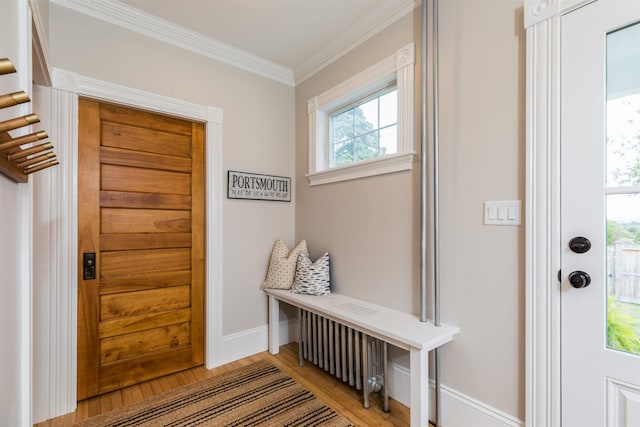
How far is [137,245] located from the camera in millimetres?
2150

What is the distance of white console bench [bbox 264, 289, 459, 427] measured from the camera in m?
1.53

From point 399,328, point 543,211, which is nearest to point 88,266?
point 399,328

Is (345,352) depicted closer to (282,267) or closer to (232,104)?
(282,267)

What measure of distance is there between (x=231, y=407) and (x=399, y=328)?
116 cm

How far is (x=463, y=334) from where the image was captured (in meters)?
1.65

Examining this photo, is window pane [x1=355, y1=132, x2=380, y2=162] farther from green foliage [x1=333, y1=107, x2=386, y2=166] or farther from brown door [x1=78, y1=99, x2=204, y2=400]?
brown door [x1=78, y1=99, x2=204, y2=400]

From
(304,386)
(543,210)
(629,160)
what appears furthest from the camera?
(304,386)

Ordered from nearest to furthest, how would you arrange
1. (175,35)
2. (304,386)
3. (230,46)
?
(304,386), (175,35), (230,46)

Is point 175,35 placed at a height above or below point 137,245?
above

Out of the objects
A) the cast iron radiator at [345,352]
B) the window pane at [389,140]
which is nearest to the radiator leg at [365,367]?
the cast iron radiator at [345,352]

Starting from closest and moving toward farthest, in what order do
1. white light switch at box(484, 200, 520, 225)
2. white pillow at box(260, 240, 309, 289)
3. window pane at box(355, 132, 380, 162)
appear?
1. white light switch at box(484, 200, 520, 225)
2. window pane at box(355, 132, 380, 162)
3. white pillow at box(260, 240, 309, 289)

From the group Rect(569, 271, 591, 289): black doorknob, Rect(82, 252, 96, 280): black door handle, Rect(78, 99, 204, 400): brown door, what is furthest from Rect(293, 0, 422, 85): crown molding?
Rect(82, 252, 96, 280): black door handle

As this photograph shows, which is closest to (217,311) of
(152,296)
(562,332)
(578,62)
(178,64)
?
(152,296)

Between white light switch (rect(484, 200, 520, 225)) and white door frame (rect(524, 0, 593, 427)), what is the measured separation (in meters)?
0.07
